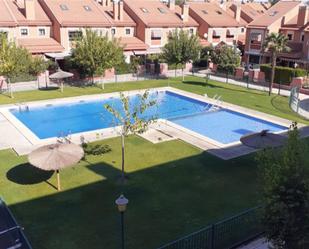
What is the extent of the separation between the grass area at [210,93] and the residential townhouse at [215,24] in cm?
1622

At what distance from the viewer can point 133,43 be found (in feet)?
162

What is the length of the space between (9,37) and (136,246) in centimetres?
3484

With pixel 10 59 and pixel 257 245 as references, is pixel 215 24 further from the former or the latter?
pixel 257 245

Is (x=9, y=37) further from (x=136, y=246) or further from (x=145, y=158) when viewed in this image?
(x=136, y=246)

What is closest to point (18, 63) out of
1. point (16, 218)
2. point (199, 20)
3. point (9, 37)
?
point (9, 37)

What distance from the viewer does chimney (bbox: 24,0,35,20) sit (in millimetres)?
42625

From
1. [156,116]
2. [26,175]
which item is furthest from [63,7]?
[26,175]

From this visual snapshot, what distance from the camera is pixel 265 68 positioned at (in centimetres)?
4356

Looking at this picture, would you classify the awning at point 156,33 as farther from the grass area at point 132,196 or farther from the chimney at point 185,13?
the grass area at point 132,196

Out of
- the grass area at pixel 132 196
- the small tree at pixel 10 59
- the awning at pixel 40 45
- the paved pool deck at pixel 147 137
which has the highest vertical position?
the awning at pixel 40 45

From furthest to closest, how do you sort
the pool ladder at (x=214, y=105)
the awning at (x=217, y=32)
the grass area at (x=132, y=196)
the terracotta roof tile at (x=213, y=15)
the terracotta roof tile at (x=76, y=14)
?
the terracotta roof tile at (x=213, y=15)
the awning at (x=217, y=32)
the terracotta roof tile at (x=76, y=14)
the pool ladder at (x=214, y=105)
the grass area at (x=132, y=196)

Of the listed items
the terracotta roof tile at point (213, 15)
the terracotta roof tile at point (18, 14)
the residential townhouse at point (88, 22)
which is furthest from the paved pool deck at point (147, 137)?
the terracotta roof tile at point (213, 15)

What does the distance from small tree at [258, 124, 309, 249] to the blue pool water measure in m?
15.1

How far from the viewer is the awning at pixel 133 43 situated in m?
48.3
